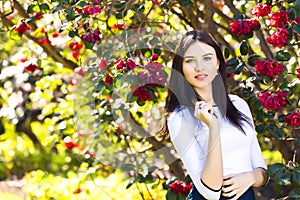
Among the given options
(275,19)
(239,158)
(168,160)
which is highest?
(275,19)

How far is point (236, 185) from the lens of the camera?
7.85 ft

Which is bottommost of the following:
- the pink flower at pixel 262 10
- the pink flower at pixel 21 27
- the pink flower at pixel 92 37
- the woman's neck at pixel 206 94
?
the woman's neck at pixel 206 94

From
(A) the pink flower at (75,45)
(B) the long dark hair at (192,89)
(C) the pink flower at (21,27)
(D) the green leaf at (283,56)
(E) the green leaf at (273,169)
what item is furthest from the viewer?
(A) the pink flower at (75,45)

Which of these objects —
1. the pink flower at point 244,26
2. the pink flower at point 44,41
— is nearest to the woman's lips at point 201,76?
the pink flower at point 244,26

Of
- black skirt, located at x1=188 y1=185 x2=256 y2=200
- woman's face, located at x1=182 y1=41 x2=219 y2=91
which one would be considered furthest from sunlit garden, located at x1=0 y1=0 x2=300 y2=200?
woman's face, located at x1=182 y1=41 x2=219 y2=91

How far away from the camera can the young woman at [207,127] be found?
93.3 inches

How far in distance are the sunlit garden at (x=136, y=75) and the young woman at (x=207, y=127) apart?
205 mm

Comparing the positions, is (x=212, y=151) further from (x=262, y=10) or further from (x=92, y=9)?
(x=92, y=9)

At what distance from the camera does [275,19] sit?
9.30 feet

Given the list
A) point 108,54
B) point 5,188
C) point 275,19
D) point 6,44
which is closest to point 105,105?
point 108,54

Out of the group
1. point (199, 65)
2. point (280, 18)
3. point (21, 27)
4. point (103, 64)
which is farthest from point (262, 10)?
point (21, 27)

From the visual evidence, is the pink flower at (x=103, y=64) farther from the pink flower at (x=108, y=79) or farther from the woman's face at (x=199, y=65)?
the woman's face at (x=199, y=65)

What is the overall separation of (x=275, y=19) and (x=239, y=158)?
70cm

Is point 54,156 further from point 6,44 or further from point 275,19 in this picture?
point 275,19
